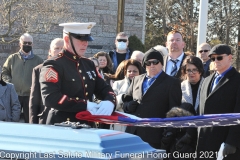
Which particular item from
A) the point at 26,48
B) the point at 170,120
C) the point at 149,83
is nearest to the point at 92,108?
the point at 170,120

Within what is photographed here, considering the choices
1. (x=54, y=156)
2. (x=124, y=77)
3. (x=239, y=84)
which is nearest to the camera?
(x=54, y=156)

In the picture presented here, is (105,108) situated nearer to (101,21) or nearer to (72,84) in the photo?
(72,84)

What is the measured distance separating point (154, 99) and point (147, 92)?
13 cm

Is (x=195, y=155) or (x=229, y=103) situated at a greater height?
(x=229, y=103)

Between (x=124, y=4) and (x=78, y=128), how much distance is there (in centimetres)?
1248

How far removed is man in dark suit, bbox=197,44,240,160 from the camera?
215 inches

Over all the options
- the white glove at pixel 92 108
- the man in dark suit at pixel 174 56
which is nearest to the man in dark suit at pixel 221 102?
the white glove at pixel 92 108

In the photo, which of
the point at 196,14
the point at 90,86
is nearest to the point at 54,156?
the point at 90,86

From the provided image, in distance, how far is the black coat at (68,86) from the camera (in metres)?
4.93

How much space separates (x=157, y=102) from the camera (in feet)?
20.8

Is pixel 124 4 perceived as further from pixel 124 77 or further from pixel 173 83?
pixel 173 83

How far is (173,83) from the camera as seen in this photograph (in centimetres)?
637

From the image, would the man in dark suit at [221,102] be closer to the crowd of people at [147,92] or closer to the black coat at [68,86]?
the crowd of people at [147,92]

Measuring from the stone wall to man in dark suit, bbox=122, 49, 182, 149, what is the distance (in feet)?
28.9
